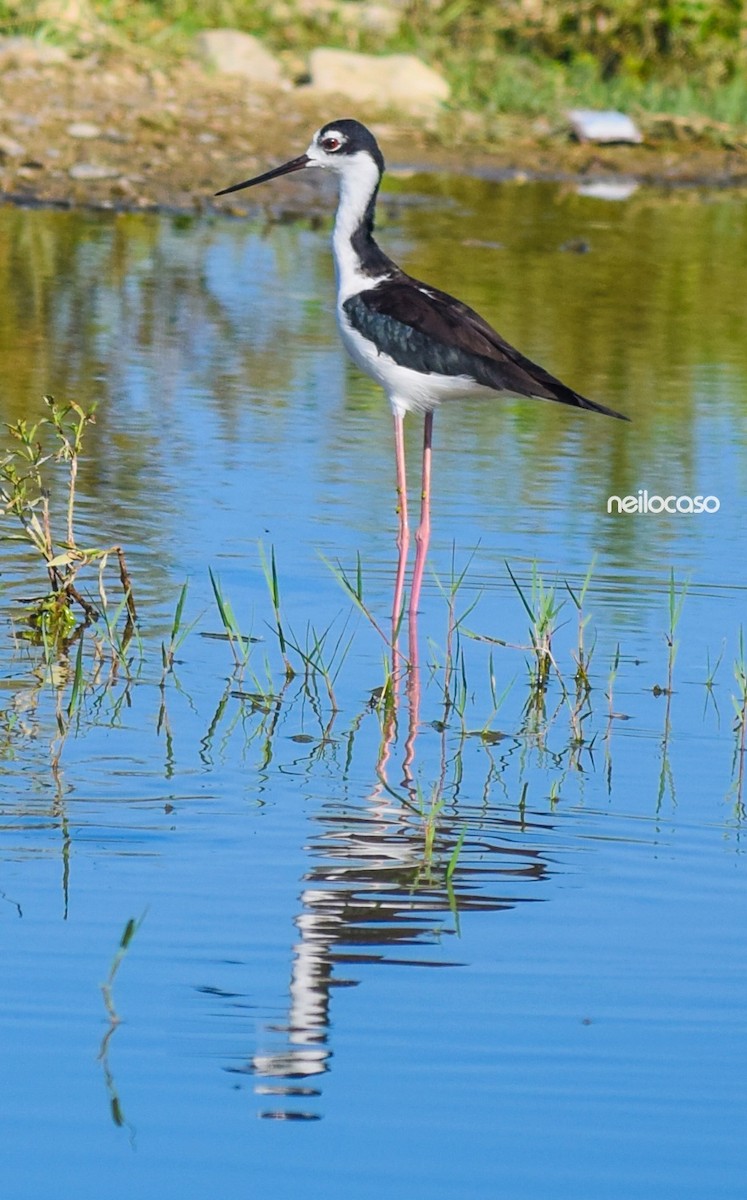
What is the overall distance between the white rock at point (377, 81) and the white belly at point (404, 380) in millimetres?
11018

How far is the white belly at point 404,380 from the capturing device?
20.7ft

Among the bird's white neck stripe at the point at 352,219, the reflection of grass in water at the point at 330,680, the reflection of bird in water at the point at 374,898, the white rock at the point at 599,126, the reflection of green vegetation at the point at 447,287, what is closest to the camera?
the reflection of bird in water at the point at 374,898

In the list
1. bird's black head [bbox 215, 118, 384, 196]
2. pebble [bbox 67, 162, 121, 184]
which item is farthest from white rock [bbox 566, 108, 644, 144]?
bird's black head [bbox 215, 118, 384, 196]

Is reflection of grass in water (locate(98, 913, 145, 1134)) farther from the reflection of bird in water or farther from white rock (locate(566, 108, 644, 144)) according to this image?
white rock (locate(566, 108, 644, 144))

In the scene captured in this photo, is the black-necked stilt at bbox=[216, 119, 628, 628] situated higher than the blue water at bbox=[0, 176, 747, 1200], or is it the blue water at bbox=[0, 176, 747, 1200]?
the black-necked stilt at bbox=[216, 119, 628, 628]

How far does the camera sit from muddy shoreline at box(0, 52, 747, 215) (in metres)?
14.4

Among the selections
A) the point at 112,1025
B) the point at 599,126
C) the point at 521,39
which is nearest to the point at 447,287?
the point at 599,126

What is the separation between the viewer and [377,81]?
57.0ft

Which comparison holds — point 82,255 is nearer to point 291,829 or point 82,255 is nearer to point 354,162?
point 354,162

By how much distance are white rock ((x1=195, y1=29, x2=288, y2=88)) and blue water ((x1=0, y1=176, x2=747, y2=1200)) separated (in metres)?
8.71

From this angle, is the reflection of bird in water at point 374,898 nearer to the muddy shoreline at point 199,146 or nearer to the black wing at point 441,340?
the black wing at point 441,340

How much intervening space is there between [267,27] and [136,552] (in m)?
13.1

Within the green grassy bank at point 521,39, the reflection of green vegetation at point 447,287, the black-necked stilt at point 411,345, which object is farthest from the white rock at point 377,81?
the black-necked stilt at point 411,345

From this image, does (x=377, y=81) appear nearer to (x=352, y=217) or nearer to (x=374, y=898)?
(x=352, y=217)
